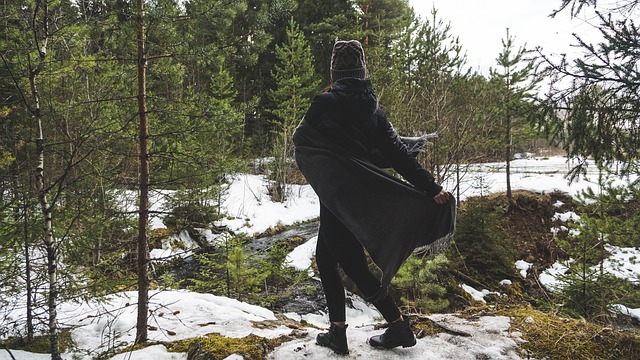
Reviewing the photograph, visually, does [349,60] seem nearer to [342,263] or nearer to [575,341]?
[342,263]

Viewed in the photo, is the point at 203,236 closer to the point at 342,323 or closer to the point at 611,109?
the point at 342,323

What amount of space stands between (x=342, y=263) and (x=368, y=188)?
1.85 ft

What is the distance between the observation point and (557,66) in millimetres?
3861

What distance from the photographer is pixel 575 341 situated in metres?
2.45

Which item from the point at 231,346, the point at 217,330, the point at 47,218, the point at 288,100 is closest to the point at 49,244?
the point at 47,218

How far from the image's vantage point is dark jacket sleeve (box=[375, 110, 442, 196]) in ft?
7.47

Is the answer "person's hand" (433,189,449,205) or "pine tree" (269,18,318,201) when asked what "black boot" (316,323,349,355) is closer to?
"person's hand" (433,189,449,205)

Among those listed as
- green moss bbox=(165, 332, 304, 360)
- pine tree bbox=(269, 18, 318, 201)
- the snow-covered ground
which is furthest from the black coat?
pine tree bbox=(269, 18, 318, 201)

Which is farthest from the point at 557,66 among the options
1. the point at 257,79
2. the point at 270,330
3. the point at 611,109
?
the point at 257,79

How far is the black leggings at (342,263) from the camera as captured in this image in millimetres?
2434

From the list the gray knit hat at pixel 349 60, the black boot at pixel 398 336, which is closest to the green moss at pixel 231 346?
the black boot at pixel 398 336

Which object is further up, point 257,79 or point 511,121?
point 257,79

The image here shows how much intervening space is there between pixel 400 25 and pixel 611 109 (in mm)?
15654

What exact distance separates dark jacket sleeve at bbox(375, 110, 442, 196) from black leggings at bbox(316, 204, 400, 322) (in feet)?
1.85
